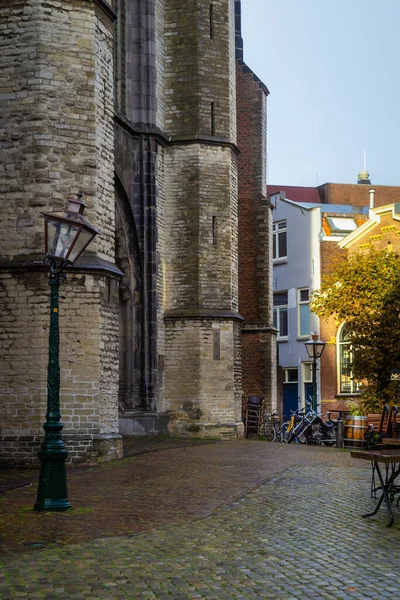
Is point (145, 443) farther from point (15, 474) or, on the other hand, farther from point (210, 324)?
point (15, 474)

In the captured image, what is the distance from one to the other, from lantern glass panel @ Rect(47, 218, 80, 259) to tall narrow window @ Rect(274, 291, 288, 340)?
31.6m

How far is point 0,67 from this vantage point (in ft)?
55.8

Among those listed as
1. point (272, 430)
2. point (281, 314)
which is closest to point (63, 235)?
point (272, 430)

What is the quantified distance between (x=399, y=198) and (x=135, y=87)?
29.3 m

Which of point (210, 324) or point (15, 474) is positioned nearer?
point (15, 474)

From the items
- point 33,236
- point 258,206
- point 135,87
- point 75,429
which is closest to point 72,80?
point 33,236

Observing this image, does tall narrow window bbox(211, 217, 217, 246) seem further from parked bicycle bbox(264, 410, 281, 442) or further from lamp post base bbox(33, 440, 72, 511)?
lamp post base bbox(33, 440, 72, 511)

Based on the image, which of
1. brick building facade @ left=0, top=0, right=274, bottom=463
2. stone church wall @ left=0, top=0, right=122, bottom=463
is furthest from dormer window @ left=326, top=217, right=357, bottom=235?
stone church wall @ left=0, top=0, right=122, bottom=463

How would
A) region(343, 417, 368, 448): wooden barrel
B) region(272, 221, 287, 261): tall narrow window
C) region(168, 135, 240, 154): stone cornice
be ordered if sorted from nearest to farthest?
region(343, 417, 368, 448): wooden barrel
region(168, 135, 240, 154): stone cornice
region(272, 221, 287, 261): tall narrow window

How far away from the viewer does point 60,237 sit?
11.0 m

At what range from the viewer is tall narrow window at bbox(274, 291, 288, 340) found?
42.3 m

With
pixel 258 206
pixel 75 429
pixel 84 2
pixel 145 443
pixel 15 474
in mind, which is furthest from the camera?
pixel 258 206

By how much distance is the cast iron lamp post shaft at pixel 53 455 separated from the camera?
10477mm

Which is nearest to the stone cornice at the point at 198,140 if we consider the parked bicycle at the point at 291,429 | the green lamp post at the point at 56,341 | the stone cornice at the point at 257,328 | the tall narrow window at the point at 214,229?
the tall narrow window at the point at 214,229
